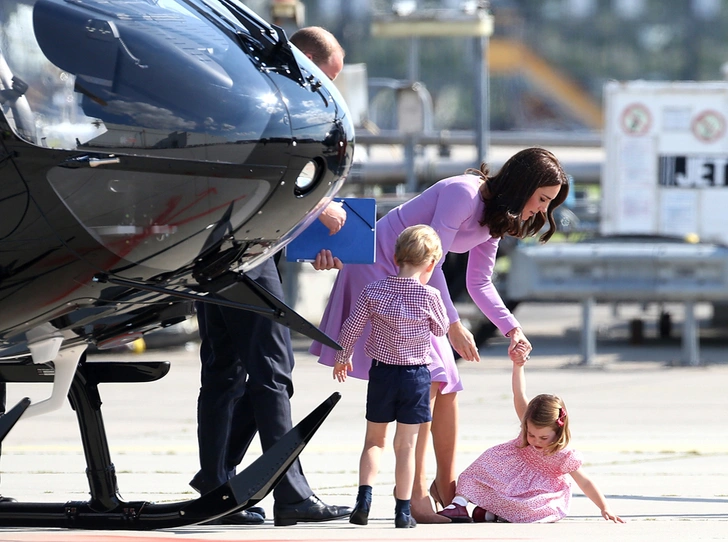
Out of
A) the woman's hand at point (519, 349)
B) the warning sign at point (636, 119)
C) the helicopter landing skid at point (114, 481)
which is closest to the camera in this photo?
the helicopter landing skid at point (114, 481)

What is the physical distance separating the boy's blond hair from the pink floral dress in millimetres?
868

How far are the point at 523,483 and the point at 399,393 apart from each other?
0.66 m

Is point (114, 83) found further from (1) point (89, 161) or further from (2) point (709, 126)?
(2) point (709, 126)

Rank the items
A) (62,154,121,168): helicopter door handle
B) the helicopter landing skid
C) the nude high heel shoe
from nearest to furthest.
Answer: (62,154,121,168): helicopter door handle, the helicopter landing skid, the nude high heel shoe

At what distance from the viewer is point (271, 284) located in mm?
4508

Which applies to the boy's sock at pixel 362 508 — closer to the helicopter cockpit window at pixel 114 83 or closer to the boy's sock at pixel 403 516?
the boy's sock at pixel 403 516

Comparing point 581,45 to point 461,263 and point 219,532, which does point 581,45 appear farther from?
point 219,532

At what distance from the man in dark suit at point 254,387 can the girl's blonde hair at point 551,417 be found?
0.79 m

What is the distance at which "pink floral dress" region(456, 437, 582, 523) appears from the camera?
4.62 meters

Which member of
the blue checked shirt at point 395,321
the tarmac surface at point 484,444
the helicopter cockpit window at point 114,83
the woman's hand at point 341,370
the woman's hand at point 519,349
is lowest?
the tarmac surface at point 484,444

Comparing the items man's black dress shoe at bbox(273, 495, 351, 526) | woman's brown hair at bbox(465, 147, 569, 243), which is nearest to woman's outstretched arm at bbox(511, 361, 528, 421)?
woman's brown hair at bbox(465, 147, 569, 243)

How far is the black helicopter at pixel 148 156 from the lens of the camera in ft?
11.3

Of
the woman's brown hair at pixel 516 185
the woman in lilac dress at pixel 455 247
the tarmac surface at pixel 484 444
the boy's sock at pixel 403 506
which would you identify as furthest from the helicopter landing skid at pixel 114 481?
the woman's brown hair at pixel 516 185

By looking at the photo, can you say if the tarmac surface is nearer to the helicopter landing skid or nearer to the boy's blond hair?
the helicopter landing skid
